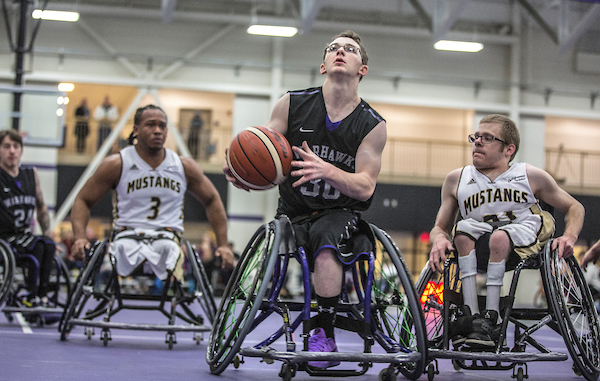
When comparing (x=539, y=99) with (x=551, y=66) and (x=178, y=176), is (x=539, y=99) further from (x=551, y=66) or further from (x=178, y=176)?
(x=178, y=176)

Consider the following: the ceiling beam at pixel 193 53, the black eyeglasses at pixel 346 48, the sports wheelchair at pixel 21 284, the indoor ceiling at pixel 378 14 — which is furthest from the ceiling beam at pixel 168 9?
the black eyeglasses at pixel 346 48

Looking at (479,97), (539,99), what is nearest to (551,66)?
(539,99)

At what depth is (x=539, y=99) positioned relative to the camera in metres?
20.3

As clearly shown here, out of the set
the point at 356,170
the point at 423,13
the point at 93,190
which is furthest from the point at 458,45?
the point at 356,170

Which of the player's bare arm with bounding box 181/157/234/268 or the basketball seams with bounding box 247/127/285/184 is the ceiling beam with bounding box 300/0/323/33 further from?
the basketball seams with bounding box 247/127/285/184

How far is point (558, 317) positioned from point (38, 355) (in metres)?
2.67

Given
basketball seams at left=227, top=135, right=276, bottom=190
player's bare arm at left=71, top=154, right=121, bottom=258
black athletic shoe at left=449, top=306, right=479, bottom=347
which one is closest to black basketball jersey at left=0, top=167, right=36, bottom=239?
player's bare arm at left=71, top=154, right=121, bottom=258

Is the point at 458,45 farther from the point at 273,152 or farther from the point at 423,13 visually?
the point at 273,152

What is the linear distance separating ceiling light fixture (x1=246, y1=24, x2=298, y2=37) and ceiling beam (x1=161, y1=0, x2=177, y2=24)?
1.98m

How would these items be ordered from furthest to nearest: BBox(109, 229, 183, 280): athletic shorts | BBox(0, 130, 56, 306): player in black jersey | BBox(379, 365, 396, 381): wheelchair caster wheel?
BBox(0, 130, 56, 306): player in black jersey
BBox(109, 229, 183, 280): athletic shorts
BBox(379, 365, 396, 381): wheelchair caster wheel

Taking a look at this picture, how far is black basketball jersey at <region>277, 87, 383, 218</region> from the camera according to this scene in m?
3.45

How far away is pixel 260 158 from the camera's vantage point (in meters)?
3.20

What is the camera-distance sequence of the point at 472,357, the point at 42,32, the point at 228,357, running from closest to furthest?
the point at 228,357, the point at 472,357, the point at 42,32

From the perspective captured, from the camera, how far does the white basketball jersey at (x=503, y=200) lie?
3.94 metres
